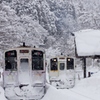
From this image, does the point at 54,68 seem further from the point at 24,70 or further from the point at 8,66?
the point at 8,66

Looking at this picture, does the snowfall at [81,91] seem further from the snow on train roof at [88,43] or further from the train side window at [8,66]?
the train side window at [8,66]

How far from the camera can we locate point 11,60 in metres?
17.0

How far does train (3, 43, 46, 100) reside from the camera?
53.6 ft

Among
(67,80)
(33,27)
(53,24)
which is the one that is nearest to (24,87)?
(67,80)

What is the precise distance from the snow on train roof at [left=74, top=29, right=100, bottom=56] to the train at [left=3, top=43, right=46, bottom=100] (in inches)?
425

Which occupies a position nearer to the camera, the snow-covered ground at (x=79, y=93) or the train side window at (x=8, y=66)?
the snow-covered ground at (x=79, y=93)

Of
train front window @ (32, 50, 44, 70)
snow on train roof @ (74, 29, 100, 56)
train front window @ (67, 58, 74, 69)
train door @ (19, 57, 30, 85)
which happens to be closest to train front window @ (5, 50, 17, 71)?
train door @ (19, 57, 30, 85)

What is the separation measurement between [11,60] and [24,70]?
36.0 inches

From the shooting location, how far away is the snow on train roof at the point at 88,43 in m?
27.3

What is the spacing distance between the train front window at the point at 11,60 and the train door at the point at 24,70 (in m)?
0.33

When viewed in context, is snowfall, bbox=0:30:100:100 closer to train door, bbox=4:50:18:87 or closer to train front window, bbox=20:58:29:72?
train door, bbox=4:50:18:87

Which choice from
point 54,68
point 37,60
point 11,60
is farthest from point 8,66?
point 54,68

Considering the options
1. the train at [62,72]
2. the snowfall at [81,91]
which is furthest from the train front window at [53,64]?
the snowfall at [81,91]

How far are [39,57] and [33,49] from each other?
570mm
